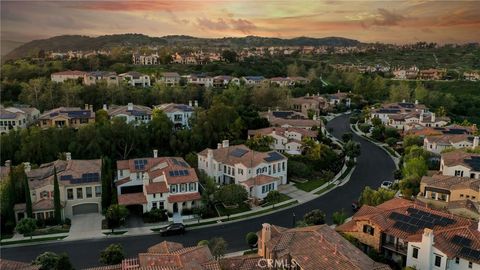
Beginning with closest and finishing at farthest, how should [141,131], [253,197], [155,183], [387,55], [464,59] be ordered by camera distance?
[155,183] → [253,197] → [141,131] → [464,59] → [387,55]

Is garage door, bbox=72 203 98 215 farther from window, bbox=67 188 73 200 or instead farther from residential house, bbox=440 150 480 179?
residential house, bbox=440 150 480 179

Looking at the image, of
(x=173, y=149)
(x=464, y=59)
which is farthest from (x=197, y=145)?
(x=464, y=59)

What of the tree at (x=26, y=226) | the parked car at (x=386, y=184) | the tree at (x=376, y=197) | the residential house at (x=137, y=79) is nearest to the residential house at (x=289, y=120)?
the parked car at (x=386, y=184)

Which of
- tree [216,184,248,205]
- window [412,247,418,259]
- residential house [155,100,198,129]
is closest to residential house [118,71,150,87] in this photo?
residential house [155,100,198,129]

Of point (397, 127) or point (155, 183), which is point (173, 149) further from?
point (397, 127)

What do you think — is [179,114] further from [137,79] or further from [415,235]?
[415,235]

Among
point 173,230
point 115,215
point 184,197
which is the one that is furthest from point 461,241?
point 115,215
